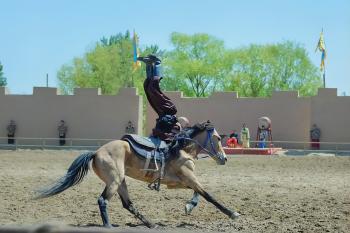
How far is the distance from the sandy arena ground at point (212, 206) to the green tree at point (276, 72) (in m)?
49.9

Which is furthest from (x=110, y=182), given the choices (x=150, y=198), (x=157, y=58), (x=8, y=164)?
(x=8, y=164)

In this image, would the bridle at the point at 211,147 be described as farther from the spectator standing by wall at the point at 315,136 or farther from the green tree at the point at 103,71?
the green tree at the point at 103,71

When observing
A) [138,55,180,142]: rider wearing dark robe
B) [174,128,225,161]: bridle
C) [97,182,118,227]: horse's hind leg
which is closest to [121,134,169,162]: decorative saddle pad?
[138,55,180,142]: rider wearing dark robe

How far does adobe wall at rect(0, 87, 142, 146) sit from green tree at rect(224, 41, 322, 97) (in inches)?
1197

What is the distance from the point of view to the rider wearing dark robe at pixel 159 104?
416 inches

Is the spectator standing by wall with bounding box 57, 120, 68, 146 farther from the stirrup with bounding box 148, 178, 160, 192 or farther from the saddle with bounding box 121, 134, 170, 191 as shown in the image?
the saddle with bounding box 121, 134, 170, 191

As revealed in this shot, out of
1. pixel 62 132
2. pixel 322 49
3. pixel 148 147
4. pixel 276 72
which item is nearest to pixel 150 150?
pixel 148 147

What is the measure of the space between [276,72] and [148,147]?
58.9 metres

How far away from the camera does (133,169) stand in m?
10.1

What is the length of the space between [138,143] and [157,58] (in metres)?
1.60

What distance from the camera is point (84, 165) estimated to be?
9.77 meters

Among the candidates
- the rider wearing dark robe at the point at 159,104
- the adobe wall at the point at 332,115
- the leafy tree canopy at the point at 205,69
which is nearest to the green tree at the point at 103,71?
the leafy tree canopy at the point at 205,69

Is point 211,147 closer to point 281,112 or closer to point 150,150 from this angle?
point 150,150

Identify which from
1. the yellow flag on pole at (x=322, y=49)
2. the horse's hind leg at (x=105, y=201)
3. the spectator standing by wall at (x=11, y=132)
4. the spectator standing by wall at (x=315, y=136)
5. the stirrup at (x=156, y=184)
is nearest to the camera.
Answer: the horse's hind leg at (x=105, y=201)
